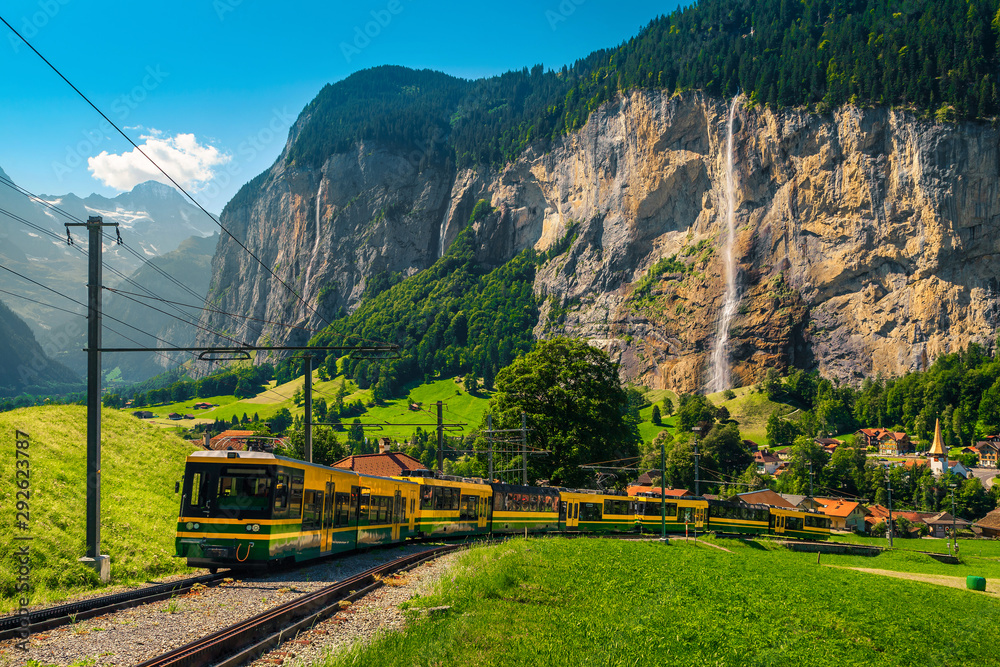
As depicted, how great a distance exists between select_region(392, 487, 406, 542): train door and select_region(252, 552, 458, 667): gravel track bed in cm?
952

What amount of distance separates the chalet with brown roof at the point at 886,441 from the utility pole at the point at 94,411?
492ft

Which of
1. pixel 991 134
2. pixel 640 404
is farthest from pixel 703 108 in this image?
pixel 640 404

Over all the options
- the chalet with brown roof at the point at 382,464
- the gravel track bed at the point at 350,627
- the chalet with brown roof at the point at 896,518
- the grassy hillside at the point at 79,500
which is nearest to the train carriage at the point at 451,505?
the grassy hillside at the point at 79,500

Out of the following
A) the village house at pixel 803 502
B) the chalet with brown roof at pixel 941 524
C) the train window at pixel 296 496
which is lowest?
the chalet with brown roof at pixel 941 524

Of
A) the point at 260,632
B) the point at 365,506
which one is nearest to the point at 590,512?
the point at 365,506

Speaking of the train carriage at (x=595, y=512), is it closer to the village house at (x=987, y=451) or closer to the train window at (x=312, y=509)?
the train window at (x=312, y=509)

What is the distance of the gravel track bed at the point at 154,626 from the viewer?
32.2ft

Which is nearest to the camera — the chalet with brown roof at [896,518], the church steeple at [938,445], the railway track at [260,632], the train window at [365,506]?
the railway track at [260,632]

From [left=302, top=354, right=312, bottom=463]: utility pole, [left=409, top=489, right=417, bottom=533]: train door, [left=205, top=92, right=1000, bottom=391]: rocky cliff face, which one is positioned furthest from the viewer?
[left=205, top=92, right=1000, bottom=391]: rocky cliff face

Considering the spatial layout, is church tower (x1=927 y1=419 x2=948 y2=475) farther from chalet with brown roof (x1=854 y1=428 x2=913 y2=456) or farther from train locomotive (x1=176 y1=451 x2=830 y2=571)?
train locomotive (x1=176 y1=451 x2=830 y2=571)

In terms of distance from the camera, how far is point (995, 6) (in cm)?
16138

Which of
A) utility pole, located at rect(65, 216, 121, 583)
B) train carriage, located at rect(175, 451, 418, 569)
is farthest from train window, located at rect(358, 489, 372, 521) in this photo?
utility pole, located at rect(65, 216, 121, 583)

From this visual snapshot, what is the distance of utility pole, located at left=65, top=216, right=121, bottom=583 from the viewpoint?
16609mm

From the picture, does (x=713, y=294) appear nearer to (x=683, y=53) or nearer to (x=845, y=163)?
(x=845, y=163)
